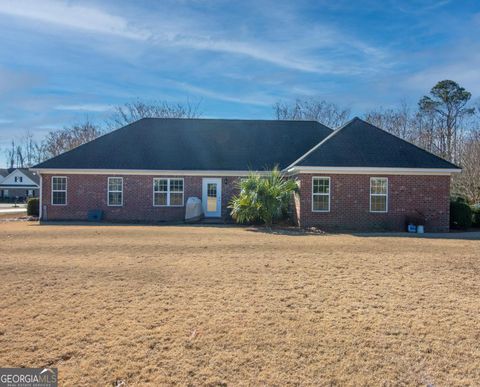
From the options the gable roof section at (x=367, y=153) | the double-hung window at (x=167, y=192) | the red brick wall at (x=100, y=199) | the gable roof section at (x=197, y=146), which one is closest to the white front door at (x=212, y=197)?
the gable roof section at (x=197, y=146)

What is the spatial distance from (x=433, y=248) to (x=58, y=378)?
10686 millimetres

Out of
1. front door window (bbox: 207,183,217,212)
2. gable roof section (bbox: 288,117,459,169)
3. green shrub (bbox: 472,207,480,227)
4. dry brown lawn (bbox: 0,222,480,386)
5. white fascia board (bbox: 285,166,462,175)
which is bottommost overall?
dry brown lawn (bbox: 0,222,480,386)

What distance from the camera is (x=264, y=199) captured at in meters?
16.6

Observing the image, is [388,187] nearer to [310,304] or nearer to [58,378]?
[310,304]

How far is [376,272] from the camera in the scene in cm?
795

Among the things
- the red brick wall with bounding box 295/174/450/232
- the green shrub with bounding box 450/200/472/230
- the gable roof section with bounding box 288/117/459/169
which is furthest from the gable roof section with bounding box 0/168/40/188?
the green shrub with bounding box 450/200/472/230

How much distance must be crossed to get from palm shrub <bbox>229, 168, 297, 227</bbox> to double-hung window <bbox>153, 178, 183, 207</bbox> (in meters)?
3.84

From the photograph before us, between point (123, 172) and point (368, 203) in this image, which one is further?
point (123, 172)

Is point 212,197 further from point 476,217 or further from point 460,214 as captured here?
point 476,217

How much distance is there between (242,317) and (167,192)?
15100 mm

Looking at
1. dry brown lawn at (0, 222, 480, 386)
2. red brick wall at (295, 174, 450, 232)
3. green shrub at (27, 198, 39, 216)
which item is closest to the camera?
dry brown lawn at (0, 222, 480, 386)

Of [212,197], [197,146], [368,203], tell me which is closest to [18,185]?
[197,146]

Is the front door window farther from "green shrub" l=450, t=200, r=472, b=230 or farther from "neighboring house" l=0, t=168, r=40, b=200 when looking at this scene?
"neighboring house" l=0, t=168, r=40, b=200

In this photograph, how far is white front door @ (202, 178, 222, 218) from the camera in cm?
2000
